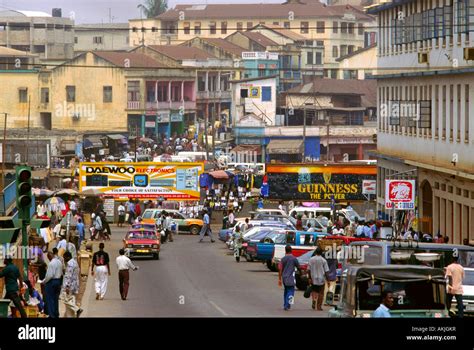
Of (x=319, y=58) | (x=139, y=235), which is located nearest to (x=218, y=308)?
(x=139, y=235)

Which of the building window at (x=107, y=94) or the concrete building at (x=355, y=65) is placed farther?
the concrete building at (x=355, y=65)

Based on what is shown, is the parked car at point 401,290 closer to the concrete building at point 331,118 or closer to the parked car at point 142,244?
the parked car at point 142,244

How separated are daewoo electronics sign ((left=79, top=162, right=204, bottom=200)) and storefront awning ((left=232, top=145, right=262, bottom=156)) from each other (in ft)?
134

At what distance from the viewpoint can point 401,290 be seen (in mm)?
19844

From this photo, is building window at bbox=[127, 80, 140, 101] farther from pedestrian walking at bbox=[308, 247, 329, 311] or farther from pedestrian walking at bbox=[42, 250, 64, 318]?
pedestrian walking at bbox=[42, 250, 64, 318]

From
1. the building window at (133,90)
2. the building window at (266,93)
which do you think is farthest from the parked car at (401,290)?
the building window at (266,93)

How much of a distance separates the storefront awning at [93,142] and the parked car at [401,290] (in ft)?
267

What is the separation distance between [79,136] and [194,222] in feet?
121

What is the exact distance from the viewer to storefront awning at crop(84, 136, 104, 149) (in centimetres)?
10204

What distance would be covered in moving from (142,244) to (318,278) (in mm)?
18903

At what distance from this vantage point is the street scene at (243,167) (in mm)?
29109

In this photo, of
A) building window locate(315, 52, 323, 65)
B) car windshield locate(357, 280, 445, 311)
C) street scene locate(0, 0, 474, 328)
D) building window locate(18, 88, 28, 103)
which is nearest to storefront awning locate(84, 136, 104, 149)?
street scene locate(0, 0, 474, 328)

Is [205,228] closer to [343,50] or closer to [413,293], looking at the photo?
[413,293]
